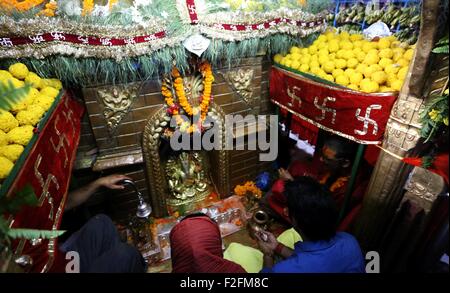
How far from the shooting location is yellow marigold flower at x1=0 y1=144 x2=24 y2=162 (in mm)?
1868

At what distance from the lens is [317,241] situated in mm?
2020

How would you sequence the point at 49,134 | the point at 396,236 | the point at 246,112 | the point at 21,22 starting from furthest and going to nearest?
the point at 246,112, the point at 396,236, the point at 21,22, the point at 49,134

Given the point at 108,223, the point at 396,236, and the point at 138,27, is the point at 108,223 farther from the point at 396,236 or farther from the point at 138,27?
the point at 396,236

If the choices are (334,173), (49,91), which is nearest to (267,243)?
(334,173)

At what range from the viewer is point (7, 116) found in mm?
2092

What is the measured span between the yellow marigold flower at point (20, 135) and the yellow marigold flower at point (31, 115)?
11 centimetres

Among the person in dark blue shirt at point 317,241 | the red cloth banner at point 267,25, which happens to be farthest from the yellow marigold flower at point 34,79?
the person in dark blue shirt at point 317,241

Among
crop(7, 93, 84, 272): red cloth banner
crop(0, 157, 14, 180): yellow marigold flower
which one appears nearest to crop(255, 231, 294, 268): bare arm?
crop(7, 93, 84, 272): red cloth banner

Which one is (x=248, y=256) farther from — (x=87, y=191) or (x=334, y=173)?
(x=87, y=191)

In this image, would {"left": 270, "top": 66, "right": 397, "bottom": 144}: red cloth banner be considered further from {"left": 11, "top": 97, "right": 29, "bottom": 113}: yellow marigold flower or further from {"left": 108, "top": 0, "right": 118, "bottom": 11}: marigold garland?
{"left": 11, "top": 97, "right": 29, "bottom": 113}: yellow marigold flower

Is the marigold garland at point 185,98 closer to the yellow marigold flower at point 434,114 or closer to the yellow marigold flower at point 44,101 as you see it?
the yellow marigold flower at point 44,101

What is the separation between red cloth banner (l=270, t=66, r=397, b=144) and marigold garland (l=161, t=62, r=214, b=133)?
1187 mm

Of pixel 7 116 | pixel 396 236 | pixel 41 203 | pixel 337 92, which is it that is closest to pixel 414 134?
pixel 337 92

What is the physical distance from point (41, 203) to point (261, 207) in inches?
133
